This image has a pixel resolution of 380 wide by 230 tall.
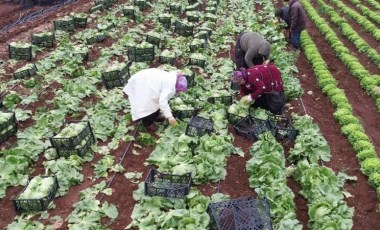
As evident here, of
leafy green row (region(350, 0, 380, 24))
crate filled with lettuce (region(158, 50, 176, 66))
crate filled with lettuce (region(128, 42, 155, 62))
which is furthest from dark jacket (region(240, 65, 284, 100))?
leafy green row (region(350, 0, 380, 24))

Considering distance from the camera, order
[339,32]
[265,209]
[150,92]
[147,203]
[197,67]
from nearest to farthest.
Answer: [265,209]
[147,203]
[150,92]
[197,67]
[339,32]

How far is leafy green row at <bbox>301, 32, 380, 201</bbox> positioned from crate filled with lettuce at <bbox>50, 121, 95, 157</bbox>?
510 centimetres

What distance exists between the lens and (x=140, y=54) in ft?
38.9

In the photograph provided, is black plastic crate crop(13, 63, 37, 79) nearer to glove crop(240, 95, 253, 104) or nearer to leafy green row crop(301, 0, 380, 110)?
glove crop(240, 95, 253, 104)

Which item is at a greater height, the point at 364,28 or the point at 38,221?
the point at 38,221

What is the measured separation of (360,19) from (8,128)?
1443cm

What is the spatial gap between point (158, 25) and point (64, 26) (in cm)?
323

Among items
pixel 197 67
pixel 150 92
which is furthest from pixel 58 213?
pixel 197 67

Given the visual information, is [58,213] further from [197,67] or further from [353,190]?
[197,67]

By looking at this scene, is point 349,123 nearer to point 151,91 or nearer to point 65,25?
point 151,91

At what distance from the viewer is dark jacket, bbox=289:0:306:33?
42.9 ft

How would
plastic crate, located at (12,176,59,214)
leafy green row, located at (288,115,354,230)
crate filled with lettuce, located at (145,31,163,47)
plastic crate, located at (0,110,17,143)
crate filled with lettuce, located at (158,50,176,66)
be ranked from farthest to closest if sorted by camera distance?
crate filled with lettuce, located at (145,31,163,47) → crate filled with lettuce, located at (158,50,176,66) → plastic crate, located at (0,110,17,143) → plastic crate, located at (12,176,59,214) → leafy green row, located at (288,115,354,230)

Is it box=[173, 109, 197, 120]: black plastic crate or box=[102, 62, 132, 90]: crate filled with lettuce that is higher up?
box=[173, 109, 197, 120]: black plastic crate

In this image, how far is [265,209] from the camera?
19.1 ft
